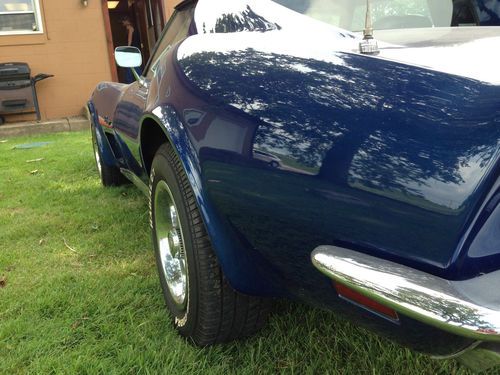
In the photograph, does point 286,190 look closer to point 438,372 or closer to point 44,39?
point 438,372

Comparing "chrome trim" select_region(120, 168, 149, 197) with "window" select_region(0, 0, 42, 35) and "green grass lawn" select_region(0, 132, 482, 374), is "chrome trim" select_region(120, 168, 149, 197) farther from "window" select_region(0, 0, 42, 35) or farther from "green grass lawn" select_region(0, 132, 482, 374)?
"window" select_region(0, 0, 42, 35)

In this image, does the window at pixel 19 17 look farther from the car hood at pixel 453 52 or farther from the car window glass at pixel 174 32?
the car hood at pixel 453 52

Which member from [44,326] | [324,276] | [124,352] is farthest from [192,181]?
[44,326]

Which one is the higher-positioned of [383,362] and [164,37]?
[164,37]

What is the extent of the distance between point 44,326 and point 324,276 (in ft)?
4.72

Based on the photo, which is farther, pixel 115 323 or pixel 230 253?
pixel 115 323

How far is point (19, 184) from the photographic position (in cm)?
475

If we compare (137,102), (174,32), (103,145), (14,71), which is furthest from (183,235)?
(14,71)

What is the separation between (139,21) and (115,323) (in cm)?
1132

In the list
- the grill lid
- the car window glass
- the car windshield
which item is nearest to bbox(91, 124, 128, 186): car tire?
the car window glass

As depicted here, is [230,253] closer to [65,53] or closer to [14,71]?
[14,71]

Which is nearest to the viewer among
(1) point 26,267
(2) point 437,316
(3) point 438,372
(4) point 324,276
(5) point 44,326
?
(2) point 437,316

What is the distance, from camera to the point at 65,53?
30.4 feet

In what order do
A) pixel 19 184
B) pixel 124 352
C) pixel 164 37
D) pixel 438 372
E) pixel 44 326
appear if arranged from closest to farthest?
1. pixel 438 372
2. pixel 124 352
3. pixel 44 326
4. pixel 164 37
5. pixel 19 184
